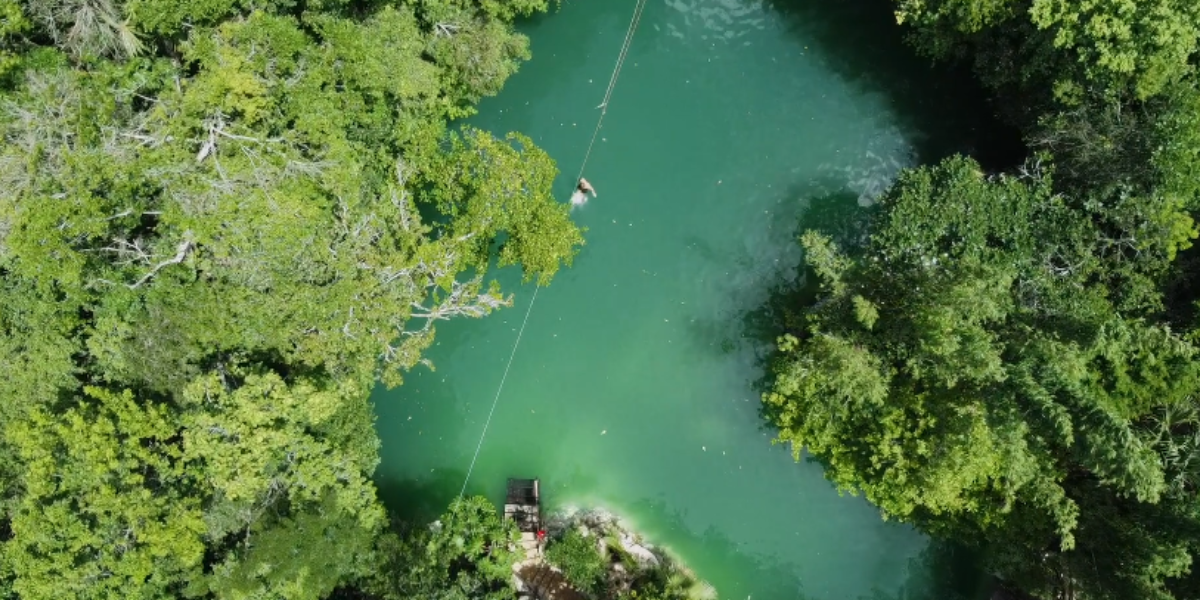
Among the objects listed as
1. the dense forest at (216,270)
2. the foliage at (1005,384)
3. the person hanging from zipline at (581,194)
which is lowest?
the dense forest at (216,270)

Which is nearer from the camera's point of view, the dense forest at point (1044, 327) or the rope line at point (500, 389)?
the dense forest at point (1044, 327)

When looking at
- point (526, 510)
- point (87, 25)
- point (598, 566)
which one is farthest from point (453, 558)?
point (87, 25)

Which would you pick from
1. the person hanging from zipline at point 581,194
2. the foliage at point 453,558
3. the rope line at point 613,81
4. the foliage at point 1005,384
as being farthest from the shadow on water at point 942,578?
the rope line at point 613,81

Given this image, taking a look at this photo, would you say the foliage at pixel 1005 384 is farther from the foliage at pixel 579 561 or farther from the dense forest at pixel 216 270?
the dense forest at pixel 216 270

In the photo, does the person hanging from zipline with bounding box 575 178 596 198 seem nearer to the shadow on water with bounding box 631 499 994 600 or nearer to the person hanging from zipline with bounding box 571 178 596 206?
the person hanging from zipline with bounding box 571 178 596 206

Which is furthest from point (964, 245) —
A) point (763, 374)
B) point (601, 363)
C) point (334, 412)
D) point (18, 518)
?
point (18, 518)

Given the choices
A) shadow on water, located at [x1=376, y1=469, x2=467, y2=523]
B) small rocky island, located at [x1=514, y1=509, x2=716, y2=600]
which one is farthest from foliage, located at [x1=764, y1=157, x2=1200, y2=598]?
shadow on water, located at [x1=376, y1=469, x2=467, y2=523]

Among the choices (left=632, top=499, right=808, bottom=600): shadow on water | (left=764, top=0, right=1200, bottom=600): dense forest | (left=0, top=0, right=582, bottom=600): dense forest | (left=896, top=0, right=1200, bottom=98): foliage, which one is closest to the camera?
(left=0, top=0, right=582, bottom=600): dense forest
